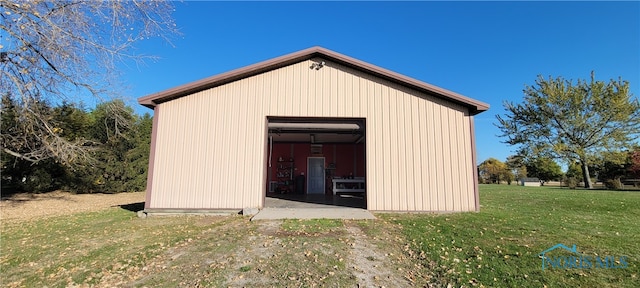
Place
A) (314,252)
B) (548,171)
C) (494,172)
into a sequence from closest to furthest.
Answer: (314,252) < (548,171) < (494,172)

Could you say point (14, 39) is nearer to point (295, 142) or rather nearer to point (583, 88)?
point (295, 142)

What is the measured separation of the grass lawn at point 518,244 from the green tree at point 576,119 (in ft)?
59.5

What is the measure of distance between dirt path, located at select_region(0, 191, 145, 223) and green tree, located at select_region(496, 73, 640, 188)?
27921 millimetres

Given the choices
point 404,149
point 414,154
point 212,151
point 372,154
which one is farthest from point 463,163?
point 212,151

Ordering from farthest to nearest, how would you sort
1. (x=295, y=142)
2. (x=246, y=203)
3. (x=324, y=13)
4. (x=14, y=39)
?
(x=295, y=142) → (x=324, y=13) → (x=246, y=203) → (x=14, y=39)

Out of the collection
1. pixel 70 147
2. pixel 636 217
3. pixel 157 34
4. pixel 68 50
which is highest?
pixel 157 34

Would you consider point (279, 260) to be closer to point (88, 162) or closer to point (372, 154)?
point (372, 154)

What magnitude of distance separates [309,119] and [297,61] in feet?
5.78

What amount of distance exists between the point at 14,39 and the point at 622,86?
32.3 metres

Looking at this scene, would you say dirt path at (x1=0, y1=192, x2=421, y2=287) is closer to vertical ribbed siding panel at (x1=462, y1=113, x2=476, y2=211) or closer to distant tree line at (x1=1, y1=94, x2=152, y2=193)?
vertical ribbed siding panel at (x1=462, y1=113, x2=476, y2=211)

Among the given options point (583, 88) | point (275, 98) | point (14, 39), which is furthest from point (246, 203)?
point (583, 88)

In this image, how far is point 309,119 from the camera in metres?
8.47

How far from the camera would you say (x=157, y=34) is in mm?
7199

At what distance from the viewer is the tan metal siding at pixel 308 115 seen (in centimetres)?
776
